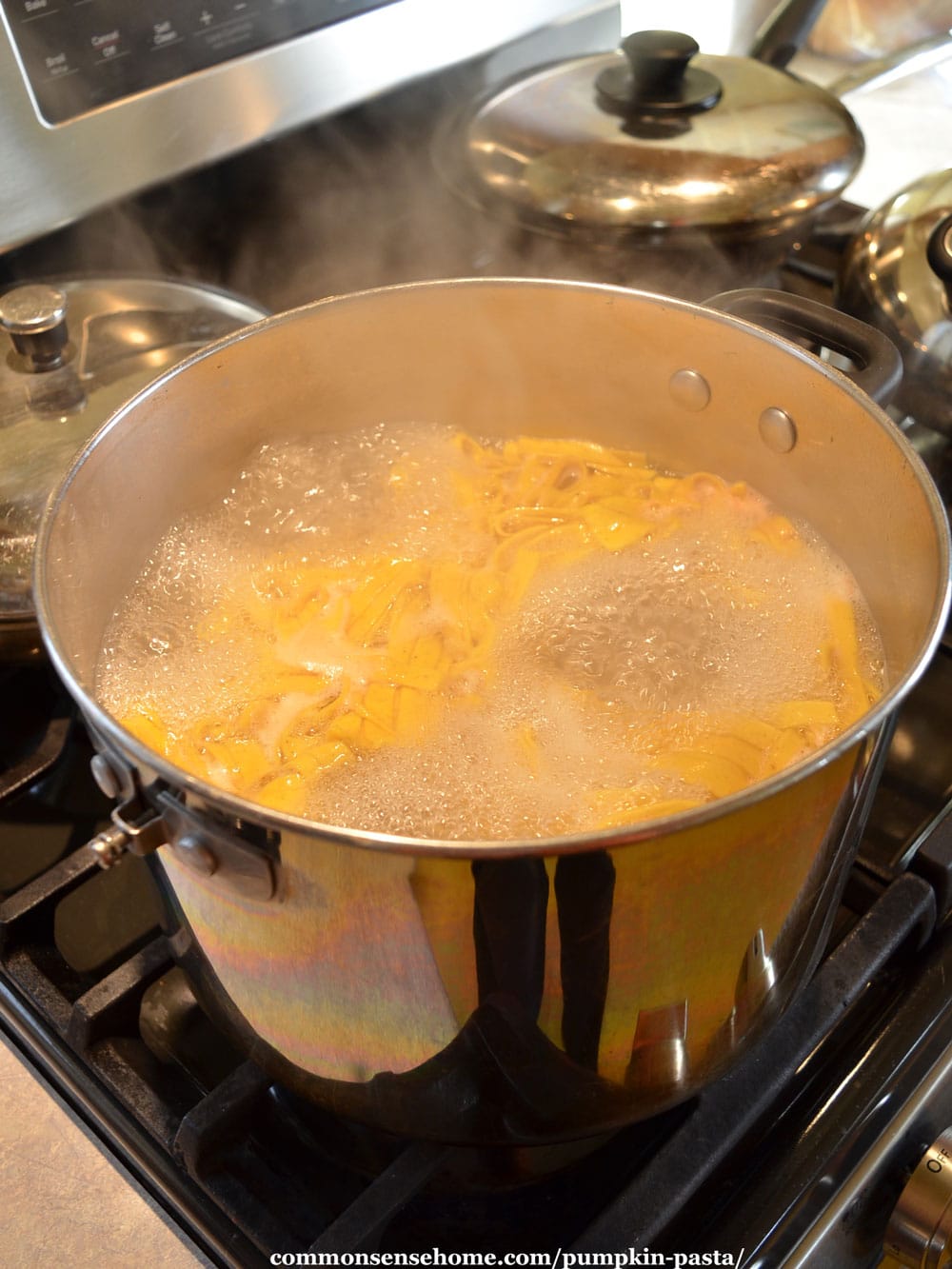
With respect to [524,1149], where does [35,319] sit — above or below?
above

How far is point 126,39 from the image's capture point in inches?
32.3

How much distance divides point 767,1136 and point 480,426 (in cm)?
55

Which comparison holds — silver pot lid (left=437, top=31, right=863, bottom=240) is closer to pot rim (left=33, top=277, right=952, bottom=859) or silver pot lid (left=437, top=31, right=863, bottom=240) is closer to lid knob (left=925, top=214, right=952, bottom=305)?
lid knob (left=925, top=214, right=952, bottom=305)

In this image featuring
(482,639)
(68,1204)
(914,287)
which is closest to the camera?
(68,1204)

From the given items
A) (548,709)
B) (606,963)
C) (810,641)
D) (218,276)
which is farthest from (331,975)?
(218,276)

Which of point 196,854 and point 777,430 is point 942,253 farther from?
point 196,854

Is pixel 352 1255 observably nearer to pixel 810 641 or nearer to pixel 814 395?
pixel 810 641

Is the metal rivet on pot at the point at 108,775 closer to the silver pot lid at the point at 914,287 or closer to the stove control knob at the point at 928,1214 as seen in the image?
the stove control knob at the point at 928,1214

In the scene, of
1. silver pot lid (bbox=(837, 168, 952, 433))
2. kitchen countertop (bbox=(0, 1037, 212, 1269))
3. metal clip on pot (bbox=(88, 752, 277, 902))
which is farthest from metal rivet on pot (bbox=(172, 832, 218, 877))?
silver pot lid (bbox=(837, 168, 952, 433))

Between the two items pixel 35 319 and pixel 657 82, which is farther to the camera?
pixel 657 82

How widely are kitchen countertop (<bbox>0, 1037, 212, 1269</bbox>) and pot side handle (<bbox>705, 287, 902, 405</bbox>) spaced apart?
23.7 inches

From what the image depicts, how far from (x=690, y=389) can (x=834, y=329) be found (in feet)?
0.35

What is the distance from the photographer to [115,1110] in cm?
59

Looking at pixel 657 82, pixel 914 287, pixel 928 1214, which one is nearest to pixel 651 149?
pixel 657 82
